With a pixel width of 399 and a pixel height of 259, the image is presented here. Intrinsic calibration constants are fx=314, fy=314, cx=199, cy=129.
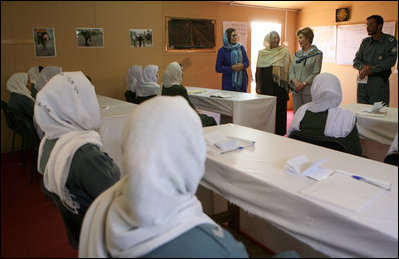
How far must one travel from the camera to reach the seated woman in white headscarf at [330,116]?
4.88 ft

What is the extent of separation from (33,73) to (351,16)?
2315 mm

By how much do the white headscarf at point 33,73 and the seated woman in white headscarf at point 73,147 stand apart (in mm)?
1311

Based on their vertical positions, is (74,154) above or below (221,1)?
below

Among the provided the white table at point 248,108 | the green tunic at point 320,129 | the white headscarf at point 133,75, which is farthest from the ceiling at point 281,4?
the white headscarf at point 133,75

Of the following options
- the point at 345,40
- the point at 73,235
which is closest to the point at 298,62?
the point at 345,40

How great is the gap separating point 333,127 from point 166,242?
1141 mm

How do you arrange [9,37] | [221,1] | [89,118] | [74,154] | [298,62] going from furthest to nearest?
1. [221,1]
2. [9,37]
3. [298,62]
4. [89,118]
5. [74,154]

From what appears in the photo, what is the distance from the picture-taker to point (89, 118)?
4.16 ft

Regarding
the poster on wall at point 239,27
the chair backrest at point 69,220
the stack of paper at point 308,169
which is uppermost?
the poster on wall at point 239,27

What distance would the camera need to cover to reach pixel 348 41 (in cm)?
139

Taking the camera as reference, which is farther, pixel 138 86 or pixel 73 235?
pixel 138 86

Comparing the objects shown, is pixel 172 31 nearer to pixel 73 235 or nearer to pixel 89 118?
pixel 89 118

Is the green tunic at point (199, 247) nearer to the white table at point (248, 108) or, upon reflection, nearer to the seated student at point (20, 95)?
the white table at point (248, 108)

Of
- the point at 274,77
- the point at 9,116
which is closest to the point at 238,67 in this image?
the point at 274,77
